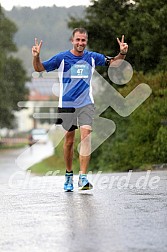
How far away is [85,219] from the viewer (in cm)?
769

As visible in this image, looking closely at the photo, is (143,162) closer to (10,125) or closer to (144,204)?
(144,204)

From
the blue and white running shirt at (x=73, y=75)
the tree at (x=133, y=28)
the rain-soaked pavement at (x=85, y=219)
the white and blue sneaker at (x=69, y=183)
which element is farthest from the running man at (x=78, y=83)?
the tree at (x=133, y=28)

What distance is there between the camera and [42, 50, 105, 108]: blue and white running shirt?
35.2ft

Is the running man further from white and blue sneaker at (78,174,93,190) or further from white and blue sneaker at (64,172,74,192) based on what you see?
white and blue sneaker at (64,172,74,192)

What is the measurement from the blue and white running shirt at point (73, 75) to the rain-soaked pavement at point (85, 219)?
1.14 m

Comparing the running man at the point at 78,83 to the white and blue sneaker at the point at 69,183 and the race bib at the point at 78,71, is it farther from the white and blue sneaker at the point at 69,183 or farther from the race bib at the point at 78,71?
the white and blue sneaker at the point at 69,183

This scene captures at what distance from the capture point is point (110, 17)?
3275 cm

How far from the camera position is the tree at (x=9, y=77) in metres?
90.3

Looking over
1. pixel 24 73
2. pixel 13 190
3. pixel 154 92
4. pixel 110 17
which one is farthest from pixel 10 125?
pixel 13 190

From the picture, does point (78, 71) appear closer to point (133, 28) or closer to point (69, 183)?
point (69, 183)

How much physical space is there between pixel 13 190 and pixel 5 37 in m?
81.1

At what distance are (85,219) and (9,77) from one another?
89608mm

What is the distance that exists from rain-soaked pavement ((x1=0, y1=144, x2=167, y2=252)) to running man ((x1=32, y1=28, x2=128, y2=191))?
68cm

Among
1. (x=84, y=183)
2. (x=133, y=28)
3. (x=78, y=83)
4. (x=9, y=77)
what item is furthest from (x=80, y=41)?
(x=9, y=77)
